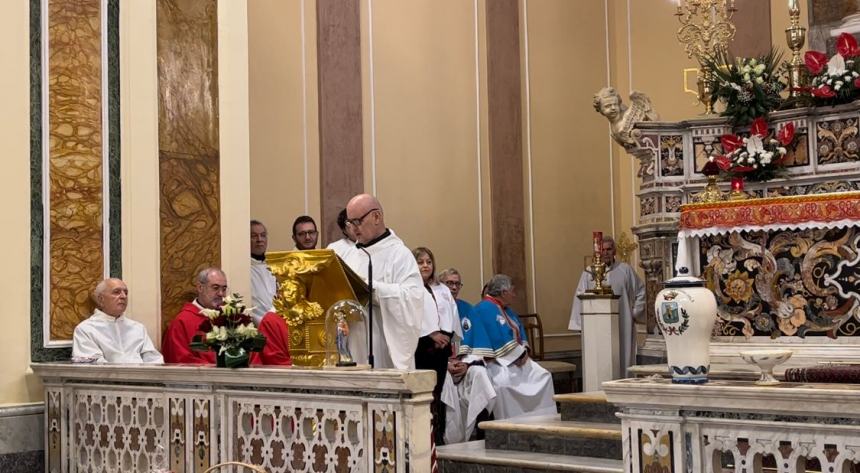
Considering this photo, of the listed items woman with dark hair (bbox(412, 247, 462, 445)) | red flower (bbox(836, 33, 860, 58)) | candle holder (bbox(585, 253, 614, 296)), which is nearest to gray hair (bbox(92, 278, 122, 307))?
woman with dark hair (bbox(412, 247, 462, 445))

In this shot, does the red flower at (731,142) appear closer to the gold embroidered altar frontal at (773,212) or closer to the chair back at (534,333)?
the gold embroidered altar frontal at (773,212)

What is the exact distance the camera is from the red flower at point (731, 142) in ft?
30.2

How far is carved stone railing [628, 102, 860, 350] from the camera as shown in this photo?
29.5 ft

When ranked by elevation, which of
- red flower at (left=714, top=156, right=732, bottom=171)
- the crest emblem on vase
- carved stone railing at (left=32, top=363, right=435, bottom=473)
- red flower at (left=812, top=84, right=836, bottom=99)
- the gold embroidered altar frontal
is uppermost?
red flower at (left=812, top=84, right=836, bottom=99)

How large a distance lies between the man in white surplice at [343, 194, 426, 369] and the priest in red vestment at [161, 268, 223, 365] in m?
1.28

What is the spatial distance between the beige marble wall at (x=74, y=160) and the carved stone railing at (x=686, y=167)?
180 inches

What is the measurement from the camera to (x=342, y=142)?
444 inches

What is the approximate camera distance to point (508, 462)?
746 cm

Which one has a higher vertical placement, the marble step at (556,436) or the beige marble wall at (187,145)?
the beige marble wall at (187,145)

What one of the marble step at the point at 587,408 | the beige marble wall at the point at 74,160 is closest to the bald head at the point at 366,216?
the beige marble wall at the point at 74,160

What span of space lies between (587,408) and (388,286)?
7.24 feet

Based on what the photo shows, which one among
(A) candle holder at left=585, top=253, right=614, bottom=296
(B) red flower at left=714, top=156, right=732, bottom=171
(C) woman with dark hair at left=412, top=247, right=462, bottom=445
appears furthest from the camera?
(A) candle holder at left=585, top=253, right=614, bottom=296

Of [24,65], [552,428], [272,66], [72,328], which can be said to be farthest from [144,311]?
[272,66]

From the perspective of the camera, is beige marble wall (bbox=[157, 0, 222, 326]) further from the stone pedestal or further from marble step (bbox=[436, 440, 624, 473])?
the stone pedestal
